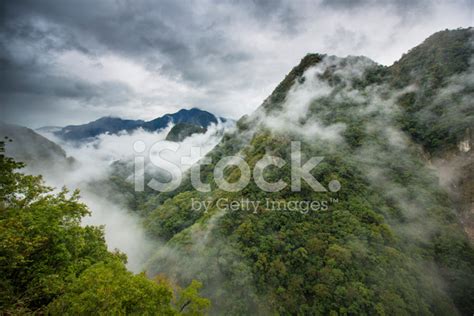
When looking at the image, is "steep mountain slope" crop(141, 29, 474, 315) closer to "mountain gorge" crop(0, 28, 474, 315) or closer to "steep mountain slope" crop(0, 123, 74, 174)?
"mountain gorge" crop(0, 28, 474, 315)

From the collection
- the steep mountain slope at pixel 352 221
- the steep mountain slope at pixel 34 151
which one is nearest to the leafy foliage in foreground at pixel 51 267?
the steep mountain slope at pixel 352 221

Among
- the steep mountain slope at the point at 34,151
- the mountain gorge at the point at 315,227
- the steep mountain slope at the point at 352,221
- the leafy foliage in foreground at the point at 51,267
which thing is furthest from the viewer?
the steep mountain slope at the point at 34,151

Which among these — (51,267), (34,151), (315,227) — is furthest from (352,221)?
(34,151)

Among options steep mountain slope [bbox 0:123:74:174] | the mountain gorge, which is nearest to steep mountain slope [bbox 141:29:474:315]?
the mountain gorge

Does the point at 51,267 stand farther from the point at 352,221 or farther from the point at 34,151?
the point at 34,151

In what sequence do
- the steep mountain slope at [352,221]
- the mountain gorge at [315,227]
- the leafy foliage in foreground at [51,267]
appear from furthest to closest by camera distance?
the steep mountain slope at [352,221] < the mountain gorge at [315,227] < the leafy foliage in foreground at [51,267]

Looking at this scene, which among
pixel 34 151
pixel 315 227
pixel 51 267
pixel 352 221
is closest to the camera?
pixel 51 267

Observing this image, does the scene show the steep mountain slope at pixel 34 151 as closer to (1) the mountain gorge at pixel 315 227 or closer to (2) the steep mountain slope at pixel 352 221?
(1) the mountain gorge at pixel 315 227
